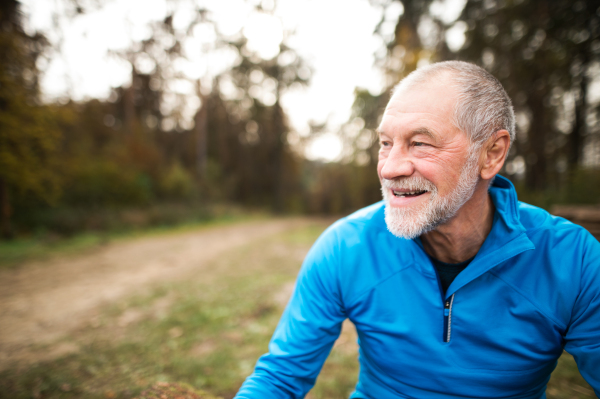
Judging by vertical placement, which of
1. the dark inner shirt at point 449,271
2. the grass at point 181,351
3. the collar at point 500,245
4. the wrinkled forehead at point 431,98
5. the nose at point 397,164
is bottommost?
the grass at point 181,351

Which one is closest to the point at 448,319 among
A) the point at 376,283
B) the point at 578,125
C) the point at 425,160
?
the point at 376,283

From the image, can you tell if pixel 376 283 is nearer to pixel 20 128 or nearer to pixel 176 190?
pixel 20 128

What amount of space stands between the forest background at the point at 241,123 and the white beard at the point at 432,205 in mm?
5490

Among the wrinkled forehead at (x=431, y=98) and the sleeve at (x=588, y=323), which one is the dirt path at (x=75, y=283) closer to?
the wrinkled forehead at (x=431, y=98)

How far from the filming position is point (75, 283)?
5422mm

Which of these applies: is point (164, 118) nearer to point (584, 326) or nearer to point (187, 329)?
point (187, 329)

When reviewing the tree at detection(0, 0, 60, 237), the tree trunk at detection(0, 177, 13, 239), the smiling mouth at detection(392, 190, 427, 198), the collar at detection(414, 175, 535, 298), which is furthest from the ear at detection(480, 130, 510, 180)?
the tree trunk at detection(0, 177, 13, 239)

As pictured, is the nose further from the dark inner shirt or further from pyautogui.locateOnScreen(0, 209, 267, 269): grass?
pyautogui.locateOnScreen(0, 209, 267, 269): grass

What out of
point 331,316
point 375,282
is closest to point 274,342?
point 331,316

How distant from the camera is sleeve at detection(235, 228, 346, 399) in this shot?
4.23ft

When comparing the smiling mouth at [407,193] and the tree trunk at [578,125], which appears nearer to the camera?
the smiling mouth at [407,193]

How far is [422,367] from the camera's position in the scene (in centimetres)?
131

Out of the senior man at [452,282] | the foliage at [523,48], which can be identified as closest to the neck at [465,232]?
the senior man at [452,282]

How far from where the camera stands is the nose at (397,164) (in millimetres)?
1310
